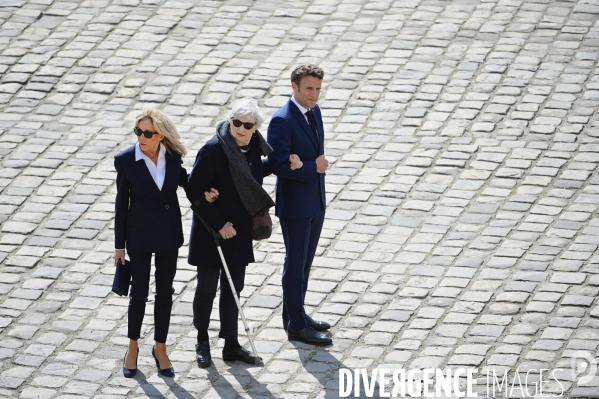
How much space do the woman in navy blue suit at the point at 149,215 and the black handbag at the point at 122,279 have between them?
0.15 feet

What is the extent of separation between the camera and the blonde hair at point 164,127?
7.11m

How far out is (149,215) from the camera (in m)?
7.18

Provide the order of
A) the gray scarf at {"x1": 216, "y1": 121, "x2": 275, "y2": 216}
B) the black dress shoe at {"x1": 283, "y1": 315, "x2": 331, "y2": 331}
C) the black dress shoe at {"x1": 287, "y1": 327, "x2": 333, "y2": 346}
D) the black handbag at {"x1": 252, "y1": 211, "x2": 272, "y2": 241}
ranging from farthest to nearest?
1. the black dress shoe at {"x1": 283, "y1": 315, "x2": 331, "y2": 331}
2. the black dress shoe at {"x1": 287, "y1": 327, "x2": 333, "y2": 346}
3. the black handbag at {"x1": 252, "y1": 211, "x2": 272, "y2": 241}
4. the gray scarf at {"x1": 216, "y1": 121, "x2": 275, "y2": 216}

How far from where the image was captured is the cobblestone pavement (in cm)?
759

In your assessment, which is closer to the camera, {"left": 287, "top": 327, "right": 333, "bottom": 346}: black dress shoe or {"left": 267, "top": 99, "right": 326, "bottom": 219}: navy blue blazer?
{"left": 267, "top": 99, "right": 326, "bottom": 219}: navy blue blazer

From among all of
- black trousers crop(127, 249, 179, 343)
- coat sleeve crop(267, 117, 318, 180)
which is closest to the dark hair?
coat sleeve crop(267, 117, 318, 180)

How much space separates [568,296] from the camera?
8148 mm

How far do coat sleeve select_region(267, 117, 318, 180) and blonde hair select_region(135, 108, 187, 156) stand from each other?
0.70 metres

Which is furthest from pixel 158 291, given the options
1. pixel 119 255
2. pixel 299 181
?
pixel 299 181

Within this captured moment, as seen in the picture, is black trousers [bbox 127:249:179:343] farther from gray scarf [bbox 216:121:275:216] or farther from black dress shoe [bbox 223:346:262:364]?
gray scarf [bbox 216:121:275:216]

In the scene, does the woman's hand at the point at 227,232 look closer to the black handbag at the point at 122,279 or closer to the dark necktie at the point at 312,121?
the black handbag at the point at 122,279

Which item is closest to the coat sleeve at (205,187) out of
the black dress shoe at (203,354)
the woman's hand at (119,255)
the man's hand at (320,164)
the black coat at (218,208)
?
the black coat at (218,208)

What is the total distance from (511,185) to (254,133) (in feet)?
12.1

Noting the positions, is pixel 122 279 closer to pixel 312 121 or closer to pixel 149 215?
pixel 149 215
